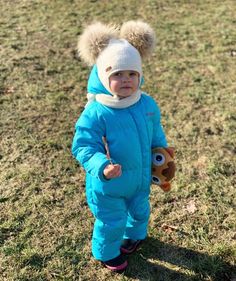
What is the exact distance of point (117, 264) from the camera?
3092mm

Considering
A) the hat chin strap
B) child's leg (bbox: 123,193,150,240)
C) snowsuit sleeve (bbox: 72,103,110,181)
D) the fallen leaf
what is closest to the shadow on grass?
child's leg (bbox: 123,193,150,240)

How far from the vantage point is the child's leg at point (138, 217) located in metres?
2.95

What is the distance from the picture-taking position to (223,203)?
364cm

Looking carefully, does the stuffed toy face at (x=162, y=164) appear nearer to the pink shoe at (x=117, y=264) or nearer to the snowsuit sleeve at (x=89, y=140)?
the snowsuit sleeve at (x=89, y=140)

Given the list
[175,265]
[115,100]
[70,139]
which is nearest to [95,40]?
[115,100]

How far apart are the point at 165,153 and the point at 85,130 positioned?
569 millimetres

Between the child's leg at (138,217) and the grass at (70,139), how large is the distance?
0.56 feet

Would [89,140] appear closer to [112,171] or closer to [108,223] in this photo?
[112,171]

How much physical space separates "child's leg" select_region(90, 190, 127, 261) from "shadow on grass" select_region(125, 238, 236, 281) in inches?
10.6

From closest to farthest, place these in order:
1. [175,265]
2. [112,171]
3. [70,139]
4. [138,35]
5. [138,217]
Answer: [112,171]
[138,35]
[138,217]
[175,265]
[70,139]

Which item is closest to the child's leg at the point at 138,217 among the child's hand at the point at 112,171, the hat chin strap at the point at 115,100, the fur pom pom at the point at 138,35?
the child's hand at the point at 112,171

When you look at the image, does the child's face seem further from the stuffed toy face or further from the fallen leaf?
the fallen leaf

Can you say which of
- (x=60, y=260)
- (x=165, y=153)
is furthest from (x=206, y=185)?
(x=60, y=260)

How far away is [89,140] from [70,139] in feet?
5.80
